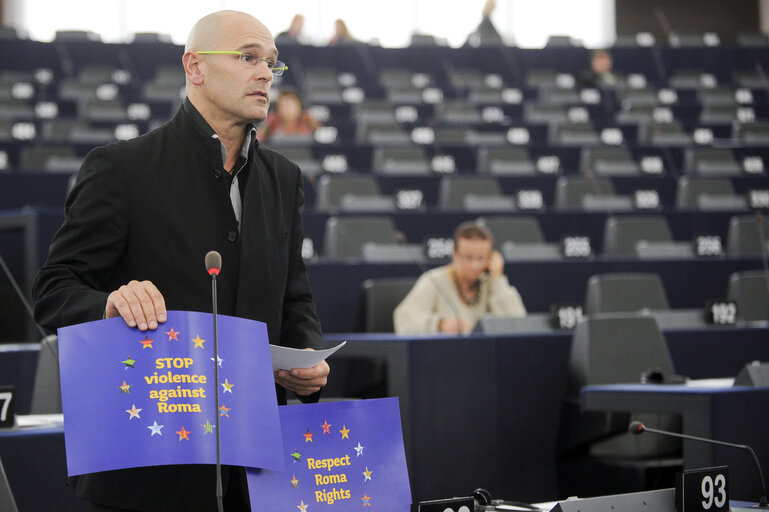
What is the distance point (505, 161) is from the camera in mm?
7816

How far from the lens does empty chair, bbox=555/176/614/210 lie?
694 centimetres

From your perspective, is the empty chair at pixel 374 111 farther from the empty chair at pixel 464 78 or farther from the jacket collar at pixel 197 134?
the jacket collar at pixel 197 134

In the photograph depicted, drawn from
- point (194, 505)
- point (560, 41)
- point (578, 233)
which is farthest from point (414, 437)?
point (560, 41)

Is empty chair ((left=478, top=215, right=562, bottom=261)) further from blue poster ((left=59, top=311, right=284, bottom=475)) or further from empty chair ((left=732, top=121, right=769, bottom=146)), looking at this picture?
empty chair ((left=732, top=121, right=769, bottom=146))

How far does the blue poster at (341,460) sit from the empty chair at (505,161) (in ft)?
20.1

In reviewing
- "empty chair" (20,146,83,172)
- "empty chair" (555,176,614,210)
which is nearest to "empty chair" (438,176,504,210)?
"empty chair" (555,176,614,210)

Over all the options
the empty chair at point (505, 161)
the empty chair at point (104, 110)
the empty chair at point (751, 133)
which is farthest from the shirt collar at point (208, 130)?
the empty chair at point (751, 133)

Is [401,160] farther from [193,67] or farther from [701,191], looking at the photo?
[193,67]

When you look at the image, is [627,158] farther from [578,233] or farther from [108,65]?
[108,65]

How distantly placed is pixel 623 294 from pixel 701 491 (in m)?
2.77

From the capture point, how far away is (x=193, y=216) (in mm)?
1577

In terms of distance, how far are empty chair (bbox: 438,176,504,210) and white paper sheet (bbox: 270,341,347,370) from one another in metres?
5.13

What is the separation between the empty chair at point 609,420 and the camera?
356 centimetres

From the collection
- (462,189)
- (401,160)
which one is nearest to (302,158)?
(401,160)
